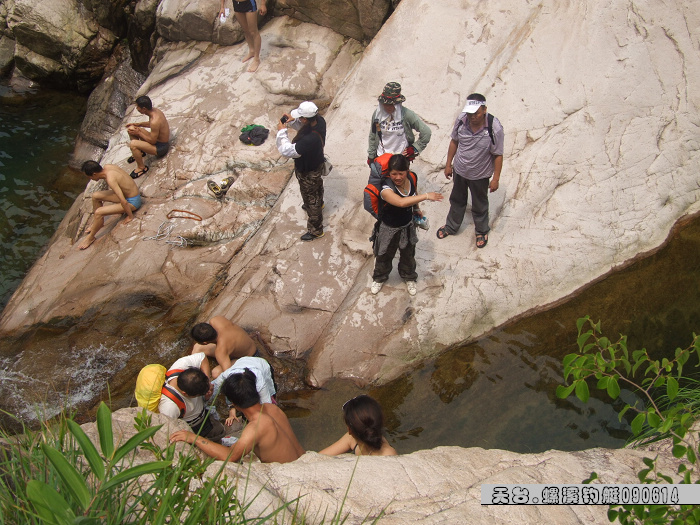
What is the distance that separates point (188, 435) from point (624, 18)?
6447 millimetres

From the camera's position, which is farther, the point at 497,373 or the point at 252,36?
the point at 252,36

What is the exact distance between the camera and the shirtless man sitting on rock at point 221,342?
5043mm

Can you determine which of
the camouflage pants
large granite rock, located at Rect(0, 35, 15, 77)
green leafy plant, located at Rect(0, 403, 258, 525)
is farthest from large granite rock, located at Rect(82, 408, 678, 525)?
large granite rock, located at Rect(0, 35, 15, 77)

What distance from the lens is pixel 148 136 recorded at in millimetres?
7797

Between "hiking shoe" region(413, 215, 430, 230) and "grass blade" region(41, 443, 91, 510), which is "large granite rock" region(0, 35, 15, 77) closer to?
"hiking shoe" region(413, 215, 430, 230)

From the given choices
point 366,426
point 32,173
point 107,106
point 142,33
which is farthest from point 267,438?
point 142,33

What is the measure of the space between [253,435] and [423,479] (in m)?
1.24

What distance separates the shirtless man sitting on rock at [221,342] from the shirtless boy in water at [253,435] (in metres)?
0.91

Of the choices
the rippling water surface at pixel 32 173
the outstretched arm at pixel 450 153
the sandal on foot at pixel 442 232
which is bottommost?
the rippling water surface at pixel 32 173

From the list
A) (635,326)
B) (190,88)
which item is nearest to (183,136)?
(190,88)

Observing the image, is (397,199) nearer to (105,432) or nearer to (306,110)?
(306,110)

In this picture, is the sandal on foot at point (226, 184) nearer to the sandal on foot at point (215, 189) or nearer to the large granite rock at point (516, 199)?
the sandal on foot at point (215, 189)

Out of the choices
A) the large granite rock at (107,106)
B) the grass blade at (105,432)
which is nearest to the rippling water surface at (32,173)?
the large granite rock at (107,106)

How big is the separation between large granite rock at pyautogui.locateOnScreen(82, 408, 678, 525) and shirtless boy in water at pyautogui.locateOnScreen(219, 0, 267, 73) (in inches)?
248
